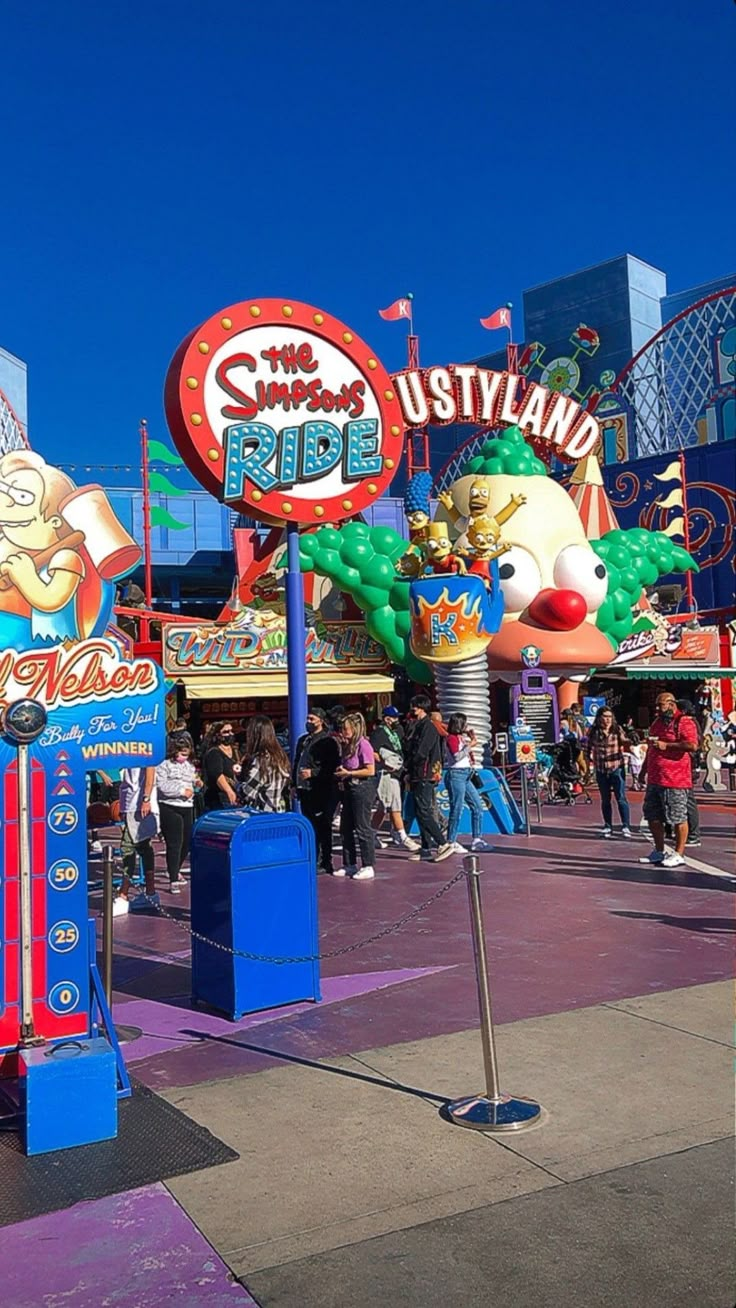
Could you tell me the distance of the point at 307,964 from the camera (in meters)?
6.49

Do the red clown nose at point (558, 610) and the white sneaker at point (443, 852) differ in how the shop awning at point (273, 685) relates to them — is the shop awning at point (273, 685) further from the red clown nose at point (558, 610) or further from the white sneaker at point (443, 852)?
the white sneaker at point (443, 852)

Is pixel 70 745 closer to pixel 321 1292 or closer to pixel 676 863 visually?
pixel 321 1292

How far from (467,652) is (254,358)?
220 inches

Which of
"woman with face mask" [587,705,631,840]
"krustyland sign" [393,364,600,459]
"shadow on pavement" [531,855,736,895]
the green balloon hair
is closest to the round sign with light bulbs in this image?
"woman with face mask" [587,705,631,840]

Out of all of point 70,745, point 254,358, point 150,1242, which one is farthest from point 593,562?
point 150,1242

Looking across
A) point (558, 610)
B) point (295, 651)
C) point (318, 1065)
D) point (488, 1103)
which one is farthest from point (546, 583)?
point (488, 1103)

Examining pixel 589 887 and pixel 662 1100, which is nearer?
pixel 662 1100

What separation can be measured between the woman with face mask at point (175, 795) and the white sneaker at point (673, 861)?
4.67 m

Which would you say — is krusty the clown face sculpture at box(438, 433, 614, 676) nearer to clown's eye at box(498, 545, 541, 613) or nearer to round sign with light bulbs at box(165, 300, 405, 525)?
clown's eye at box(498, 545, 541, 613)

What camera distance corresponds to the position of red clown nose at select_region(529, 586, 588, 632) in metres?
22.1

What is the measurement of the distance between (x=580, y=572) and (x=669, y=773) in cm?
A: 1257

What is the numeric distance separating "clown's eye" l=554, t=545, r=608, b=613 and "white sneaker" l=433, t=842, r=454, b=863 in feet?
38.6

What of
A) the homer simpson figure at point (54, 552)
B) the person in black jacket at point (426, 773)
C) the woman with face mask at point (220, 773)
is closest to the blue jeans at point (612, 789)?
the person in black jacket at point (426, 773)

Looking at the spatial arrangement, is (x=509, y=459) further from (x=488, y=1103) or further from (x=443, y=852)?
(x=488, y=1103)
